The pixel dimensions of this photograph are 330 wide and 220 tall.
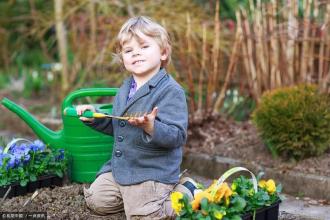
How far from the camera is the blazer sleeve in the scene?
2.76 metres

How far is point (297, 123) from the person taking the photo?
3.88m

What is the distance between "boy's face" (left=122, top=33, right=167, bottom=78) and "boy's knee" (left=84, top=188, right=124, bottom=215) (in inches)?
24.6

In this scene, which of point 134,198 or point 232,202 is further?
point 134,198

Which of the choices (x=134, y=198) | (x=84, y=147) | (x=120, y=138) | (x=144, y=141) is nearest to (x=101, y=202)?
(x=134, y=198)

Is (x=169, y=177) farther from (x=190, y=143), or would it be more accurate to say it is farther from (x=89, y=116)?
(x=190, y=143)

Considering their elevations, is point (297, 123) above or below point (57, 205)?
above

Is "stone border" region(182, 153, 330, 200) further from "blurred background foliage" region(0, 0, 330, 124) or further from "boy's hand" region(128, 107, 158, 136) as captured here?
"boy's hand" region(128, 107, 158, 136)

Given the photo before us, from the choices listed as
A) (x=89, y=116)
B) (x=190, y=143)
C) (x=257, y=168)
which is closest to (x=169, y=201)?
(x=89, y=116)

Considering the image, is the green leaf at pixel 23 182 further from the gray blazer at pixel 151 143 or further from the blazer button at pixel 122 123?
the blazer button at pixel 122 123

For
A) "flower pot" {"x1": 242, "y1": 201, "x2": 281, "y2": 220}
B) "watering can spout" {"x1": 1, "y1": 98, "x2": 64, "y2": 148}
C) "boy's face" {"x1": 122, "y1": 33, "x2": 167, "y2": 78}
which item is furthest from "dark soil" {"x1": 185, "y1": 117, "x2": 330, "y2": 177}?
"boy's face" {"x1": 122, "y1": 33, "x2": 167, "y2": 78}

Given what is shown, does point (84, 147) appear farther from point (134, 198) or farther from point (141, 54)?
point (141, 54)

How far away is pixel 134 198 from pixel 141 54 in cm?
68

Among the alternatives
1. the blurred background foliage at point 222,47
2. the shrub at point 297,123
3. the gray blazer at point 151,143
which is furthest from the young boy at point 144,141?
the shrub at point 297,123

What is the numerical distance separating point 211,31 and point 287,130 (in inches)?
62.5
